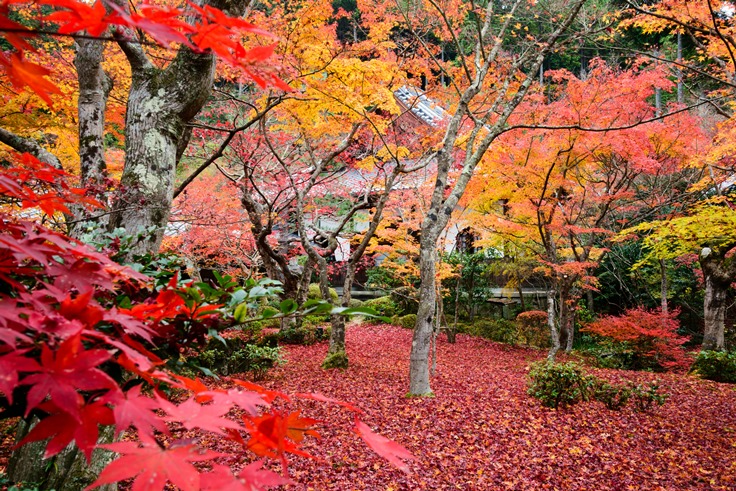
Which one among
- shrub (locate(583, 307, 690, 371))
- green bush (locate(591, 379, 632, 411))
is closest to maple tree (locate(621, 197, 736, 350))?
shrub (locate(583, 307, 690, 371))

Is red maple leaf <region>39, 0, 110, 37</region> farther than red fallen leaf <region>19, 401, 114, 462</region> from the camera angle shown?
Yes

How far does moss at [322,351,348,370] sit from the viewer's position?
8.23m

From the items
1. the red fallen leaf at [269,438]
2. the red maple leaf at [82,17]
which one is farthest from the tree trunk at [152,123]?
the red fallen leaf at [269,438]

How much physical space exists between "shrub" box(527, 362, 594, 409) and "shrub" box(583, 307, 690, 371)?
206 inches

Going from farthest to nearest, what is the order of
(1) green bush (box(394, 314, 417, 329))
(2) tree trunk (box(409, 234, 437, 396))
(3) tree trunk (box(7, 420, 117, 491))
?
(1) green bush (box(394, 314, 417, 329))
(2) tree trunk (box(409, 234, 437, 396))
(3) tree trunk (box(7, 420, 117, 491))

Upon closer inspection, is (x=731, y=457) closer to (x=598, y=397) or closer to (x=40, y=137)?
(x=598, y=397)

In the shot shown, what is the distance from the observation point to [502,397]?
6.45 m

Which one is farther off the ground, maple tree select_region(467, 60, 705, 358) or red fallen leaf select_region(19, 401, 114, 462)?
maple tree select_region(467, 60, 705, 358)

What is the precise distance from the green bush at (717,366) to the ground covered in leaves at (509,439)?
116 cm

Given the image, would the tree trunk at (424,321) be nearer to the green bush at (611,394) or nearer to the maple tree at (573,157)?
the green bush at (611,394)

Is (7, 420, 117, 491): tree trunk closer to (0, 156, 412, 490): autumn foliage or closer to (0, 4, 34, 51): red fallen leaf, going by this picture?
(0, 156, 412, 490): autumn foliage

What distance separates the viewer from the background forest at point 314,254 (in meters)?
0.73

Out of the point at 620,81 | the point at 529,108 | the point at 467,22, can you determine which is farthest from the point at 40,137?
the point at 467,22

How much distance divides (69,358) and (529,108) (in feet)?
35.9
